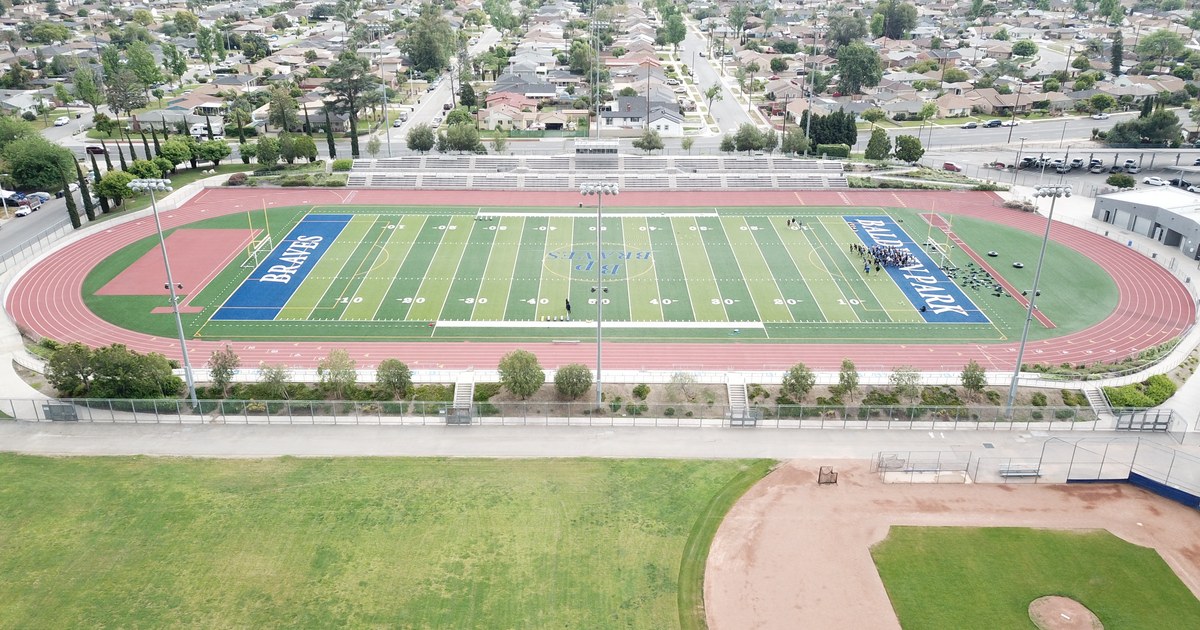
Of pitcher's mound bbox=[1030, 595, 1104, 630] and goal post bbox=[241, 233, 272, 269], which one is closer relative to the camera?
pitcher's mound bbox=[1030, 595, 1104, 630]

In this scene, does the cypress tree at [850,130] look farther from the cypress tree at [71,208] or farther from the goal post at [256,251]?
the cypress tree at [71,208]

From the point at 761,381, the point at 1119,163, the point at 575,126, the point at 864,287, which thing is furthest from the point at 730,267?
the point at 1119,163

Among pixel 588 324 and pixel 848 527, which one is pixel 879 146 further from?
pixel 848 527

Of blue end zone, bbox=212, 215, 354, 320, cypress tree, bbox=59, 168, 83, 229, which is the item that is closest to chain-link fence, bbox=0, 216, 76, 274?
cypress tree, bbox=59, 168, 83, 229

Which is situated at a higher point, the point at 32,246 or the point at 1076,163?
the point at 1076,163

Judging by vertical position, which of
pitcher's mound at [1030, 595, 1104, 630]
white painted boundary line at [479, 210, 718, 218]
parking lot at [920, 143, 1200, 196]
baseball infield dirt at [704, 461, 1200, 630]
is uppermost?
parking lot at [920, 143, 1200, 196]

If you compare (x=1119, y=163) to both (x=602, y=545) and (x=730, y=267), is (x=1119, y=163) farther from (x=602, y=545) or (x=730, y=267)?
(x=602, y=545)

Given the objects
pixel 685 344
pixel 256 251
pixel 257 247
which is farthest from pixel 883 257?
pixel 257 247

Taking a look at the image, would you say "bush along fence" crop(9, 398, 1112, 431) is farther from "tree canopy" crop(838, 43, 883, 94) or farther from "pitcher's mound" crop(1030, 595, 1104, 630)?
"tree canopy" crop(838, 43, 883, 94)
